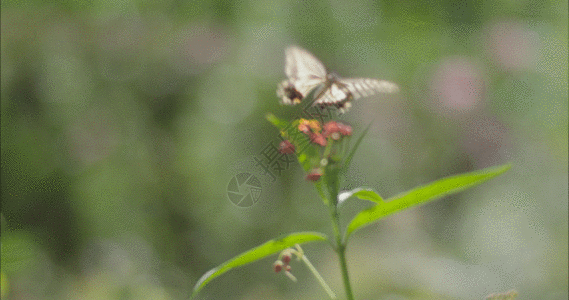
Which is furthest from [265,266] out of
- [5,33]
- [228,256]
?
[5,33]

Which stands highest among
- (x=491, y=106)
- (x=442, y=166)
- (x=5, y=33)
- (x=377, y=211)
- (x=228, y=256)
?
(x=377, y=211)

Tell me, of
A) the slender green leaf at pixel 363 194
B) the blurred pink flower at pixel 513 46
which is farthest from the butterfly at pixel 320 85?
the blurred pink flower at pixel 513 46

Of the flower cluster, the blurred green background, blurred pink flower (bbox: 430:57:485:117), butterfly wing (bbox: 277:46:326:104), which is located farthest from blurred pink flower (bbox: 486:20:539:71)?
the flower cluster

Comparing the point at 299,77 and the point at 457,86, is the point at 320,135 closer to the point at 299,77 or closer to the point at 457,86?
the point at 299,77

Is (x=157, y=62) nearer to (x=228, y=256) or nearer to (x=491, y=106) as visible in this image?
(x=228, y=256)

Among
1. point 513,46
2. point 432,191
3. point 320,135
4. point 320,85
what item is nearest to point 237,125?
point 513,46

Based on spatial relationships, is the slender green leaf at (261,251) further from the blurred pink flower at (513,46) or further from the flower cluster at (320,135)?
the blurred pink flower at (513,46)

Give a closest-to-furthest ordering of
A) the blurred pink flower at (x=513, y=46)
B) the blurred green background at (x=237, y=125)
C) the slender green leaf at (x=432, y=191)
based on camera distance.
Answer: the slender green leaf at (x=432, y=191) < the blurred green background at (x=237, y=125) < the blurred pink flower at (x=513, y=46)
